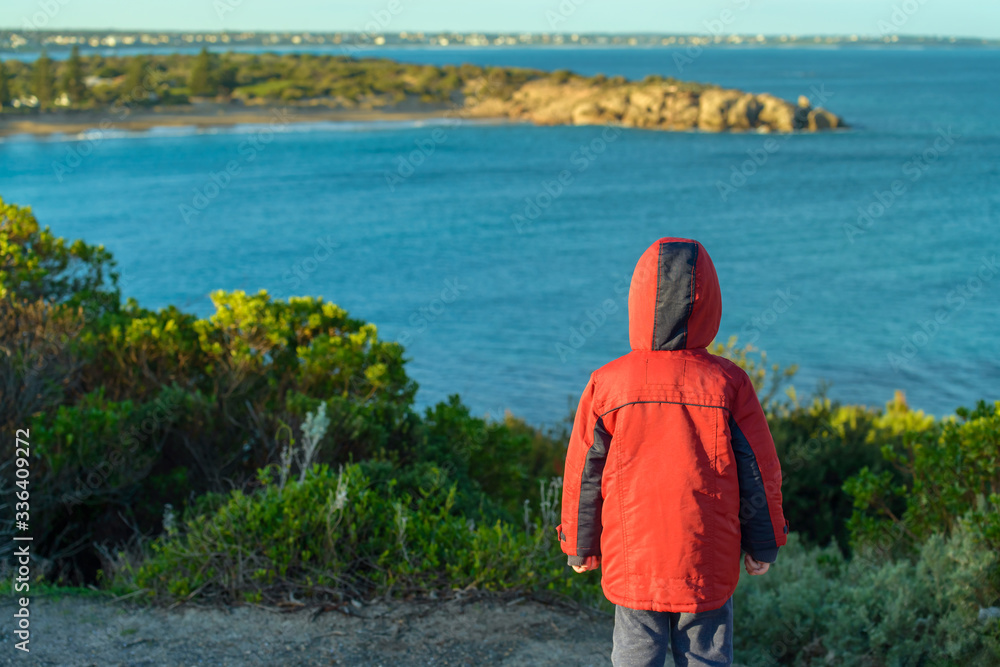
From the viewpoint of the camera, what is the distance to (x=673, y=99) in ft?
228

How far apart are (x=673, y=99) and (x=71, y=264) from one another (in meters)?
66.4

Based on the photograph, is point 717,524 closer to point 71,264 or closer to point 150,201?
point 71,264

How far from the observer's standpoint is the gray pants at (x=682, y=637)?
284 centimetres

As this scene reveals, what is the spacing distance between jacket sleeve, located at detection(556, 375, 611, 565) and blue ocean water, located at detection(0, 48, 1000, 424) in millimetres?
5748

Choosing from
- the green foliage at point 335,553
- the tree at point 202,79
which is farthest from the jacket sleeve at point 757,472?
the tree at point 202,79

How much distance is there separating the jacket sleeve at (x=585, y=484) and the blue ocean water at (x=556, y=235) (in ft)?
18.9

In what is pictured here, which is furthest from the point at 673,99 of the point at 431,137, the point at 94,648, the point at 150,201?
the point at 94,648

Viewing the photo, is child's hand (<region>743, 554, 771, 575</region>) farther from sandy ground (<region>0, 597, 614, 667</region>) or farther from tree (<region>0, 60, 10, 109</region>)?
tree (<region>0, 60, 10, 109</region>)

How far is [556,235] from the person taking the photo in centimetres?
3016
